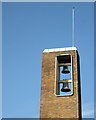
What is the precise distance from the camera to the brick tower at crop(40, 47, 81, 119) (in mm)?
26859

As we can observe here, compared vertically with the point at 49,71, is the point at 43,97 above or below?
below

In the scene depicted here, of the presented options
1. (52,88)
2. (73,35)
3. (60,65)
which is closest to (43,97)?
(52,88)

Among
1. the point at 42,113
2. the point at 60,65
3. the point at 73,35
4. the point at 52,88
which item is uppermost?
the point at 73,35

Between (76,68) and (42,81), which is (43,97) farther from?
(76,68)

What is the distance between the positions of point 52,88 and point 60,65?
6.73 feet

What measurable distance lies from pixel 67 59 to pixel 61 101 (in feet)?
11.6

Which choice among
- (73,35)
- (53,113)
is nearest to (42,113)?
(53,113)

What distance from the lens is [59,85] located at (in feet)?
92.2

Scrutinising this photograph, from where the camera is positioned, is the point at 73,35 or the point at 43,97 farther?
the point at 73,35

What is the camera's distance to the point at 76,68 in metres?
27.8

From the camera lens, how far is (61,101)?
27.2m

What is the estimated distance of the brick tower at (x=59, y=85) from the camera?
26.9 metres

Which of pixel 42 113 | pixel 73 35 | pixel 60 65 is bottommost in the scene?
pixel 42 113

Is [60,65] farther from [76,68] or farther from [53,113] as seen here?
[53,113]
